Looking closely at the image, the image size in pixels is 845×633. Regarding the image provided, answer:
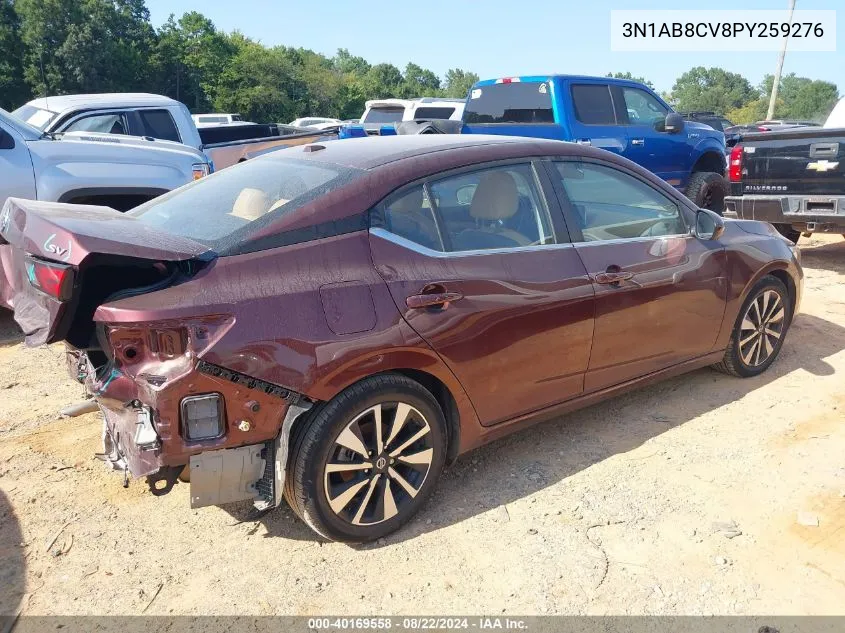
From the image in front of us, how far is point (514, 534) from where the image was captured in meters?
3.05

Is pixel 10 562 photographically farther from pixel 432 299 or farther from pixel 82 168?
pixel 82 168

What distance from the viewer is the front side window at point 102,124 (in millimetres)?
8445

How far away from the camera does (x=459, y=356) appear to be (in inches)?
120

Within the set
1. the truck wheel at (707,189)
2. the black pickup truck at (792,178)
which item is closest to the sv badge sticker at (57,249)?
the black pickup truck at (792,178)

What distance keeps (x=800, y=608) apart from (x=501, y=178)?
222cm

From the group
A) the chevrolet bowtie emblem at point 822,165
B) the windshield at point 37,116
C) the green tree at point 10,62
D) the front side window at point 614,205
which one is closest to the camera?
the front side window at point 614,205

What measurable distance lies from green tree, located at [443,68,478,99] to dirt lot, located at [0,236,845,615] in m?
92.7

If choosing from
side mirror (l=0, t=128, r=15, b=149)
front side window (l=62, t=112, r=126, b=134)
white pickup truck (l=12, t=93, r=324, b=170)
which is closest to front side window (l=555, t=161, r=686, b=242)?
side mirror (l=0, t=128, r=15, b=149)

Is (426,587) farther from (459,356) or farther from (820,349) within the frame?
(820,349)

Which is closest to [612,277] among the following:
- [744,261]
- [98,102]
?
[744,261]

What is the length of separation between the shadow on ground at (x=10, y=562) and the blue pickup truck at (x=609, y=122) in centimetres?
692

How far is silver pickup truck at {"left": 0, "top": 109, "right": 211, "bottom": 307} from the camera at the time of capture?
5.90m

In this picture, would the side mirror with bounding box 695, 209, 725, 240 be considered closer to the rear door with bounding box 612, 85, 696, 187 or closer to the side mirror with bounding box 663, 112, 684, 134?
the rear door with bounding box 612, 85, 696, 187

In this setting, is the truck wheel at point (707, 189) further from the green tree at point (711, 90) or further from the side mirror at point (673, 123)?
the green tree at point (711, 90)
